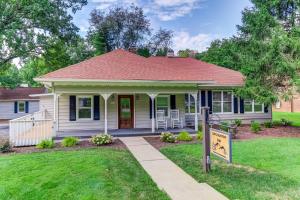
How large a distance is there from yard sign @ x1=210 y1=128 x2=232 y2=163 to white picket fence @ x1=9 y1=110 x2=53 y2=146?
7.47m

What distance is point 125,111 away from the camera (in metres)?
14.7

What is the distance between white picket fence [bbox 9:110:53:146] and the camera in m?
10.4

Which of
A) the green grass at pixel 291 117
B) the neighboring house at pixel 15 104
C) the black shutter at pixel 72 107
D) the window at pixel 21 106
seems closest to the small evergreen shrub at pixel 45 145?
the black shutter at pixel 72 107

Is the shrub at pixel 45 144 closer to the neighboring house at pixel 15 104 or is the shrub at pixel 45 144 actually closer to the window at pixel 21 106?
the neighboring house at pixel 15 104

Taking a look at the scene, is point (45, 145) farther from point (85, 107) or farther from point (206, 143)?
point (206, 143)

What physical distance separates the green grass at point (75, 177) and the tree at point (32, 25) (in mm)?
11385

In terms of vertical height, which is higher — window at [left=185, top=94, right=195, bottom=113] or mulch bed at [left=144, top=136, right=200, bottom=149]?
window at [left=185, top=94, right=195, bottom=113]

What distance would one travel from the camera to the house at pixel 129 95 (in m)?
12.6

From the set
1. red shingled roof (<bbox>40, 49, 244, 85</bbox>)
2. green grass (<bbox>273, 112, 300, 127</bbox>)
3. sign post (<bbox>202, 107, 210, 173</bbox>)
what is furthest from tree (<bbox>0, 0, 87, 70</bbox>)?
green grass (<bbox>273, 112, 300, 127</bbox>)

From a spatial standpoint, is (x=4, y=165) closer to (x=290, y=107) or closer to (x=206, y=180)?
(x=206, y=180)

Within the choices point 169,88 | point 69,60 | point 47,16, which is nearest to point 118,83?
point 169,88

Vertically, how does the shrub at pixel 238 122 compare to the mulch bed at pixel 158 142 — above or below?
above

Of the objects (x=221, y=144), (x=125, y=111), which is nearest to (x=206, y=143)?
(x=221, y=144)

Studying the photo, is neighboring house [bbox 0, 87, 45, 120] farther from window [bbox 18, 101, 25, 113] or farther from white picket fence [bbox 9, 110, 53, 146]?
white picket fence [bbox 9, 110, 53, 146]
